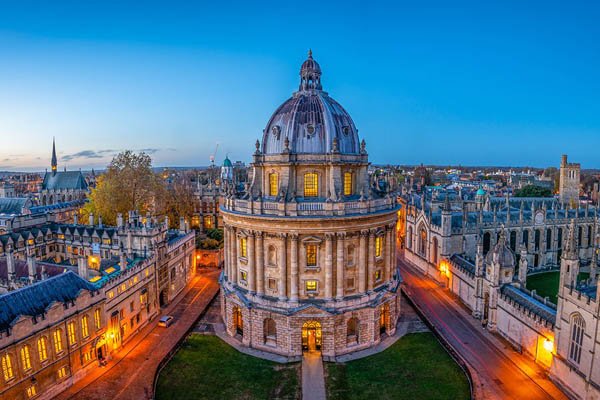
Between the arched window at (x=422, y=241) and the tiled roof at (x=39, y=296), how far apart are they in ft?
166

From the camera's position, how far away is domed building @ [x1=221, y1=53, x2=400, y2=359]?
38969mm

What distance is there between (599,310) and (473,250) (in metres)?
34.1

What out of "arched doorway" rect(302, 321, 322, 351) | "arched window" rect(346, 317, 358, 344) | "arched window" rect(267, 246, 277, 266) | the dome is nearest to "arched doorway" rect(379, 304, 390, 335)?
"arched window" rect(346, 317, 358, 344)

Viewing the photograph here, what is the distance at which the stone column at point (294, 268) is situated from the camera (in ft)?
127

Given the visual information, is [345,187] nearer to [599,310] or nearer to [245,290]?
[245,290]

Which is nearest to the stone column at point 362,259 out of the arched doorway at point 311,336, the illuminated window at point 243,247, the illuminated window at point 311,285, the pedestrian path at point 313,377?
the illuminated window at point 311,285

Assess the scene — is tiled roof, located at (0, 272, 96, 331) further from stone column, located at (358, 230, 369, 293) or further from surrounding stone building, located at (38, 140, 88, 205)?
surrounding stone building, located at (38, 140, 88, 205)

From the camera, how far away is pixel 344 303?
131ft

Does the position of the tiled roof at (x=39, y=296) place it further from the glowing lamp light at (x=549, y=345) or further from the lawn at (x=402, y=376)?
the glowing lamp light at (x=549, y=345)

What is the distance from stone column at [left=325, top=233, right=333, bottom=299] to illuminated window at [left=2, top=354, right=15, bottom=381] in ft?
86.9

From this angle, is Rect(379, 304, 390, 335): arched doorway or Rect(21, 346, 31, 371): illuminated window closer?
Rect(21, 346, 31, 371): illuminated window

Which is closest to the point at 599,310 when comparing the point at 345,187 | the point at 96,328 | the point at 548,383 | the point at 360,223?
the point at 548,383

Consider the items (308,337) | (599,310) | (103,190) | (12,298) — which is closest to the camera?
(599,310)

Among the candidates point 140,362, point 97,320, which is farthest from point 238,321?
point 97,320
